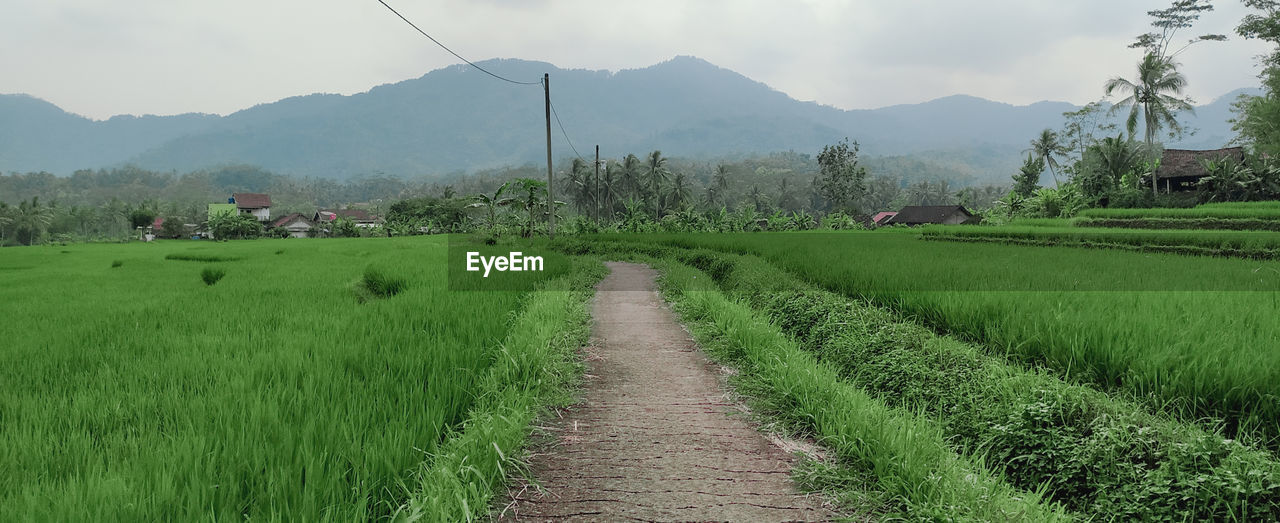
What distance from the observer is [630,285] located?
31.9 ft

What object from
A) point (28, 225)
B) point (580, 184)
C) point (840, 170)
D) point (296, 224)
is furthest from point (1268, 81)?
point (28, 225)

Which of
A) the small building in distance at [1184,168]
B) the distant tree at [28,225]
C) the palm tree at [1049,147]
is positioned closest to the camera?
the small building in distance at [1184,168]

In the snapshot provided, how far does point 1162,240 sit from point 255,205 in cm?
8942

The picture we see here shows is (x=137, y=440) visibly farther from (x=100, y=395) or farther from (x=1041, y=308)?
→ (x=1041, y=308)

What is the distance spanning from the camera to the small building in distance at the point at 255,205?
238 ft

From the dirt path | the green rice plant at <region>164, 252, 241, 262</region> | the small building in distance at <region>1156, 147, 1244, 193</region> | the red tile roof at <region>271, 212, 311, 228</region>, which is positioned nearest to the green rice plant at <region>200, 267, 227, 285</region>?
the green rice plant at <region>164, 252, 241, 262</region>

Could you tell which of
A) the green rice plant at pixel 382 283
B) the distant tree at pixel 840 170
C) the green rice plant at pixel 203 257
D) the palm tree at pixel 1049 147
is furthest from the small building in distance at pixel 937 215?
the green rice plant at pixel 382 283

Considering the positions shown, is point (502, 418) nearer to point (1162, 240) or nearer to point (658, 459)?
point (658, 459)

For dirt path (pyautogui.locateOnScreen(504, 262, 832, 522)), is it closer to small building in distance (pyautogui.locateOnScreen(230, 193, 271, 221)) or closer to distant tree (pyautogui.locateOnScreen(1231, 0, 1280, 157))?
distant tree (pyautogui.locateOnScreen(1231, 0, 1280, 157))

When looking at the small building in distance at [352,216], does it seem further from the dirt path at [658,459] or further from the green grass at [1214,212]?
the dirt path at [658,459]

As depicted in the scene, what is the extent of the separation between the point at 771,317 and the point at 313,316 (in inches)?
182

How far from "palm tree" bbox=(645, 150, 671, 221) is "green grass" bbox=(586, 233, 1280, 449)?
4889 centimetres

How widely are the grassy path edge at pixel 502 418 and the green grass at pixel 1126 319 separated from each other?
3.25 metres

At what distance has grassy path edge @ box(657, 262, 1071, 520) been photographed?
6.96ft
